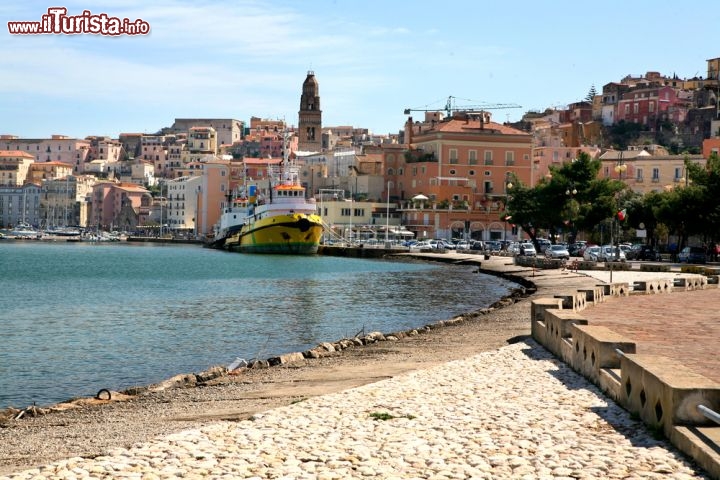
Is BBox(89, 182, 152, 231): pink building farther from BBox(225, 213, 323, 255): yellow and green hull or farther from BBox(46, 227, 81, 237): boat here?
BBox(225, 213, 323, 255): yellow and green hull

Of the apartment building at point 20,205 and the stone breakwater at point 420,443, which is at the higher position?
the apartment building at point 20,205

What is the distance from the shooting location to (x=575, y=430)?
1097 cm

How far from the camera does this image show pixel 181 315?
34.2 m

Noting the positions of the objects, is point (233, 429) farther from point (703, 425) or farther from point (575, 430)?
point (703, 425)

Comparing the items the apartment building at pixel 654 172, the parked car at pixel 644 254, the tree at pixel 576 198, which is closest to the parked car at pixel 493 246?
the apartment building at pixel 654 172

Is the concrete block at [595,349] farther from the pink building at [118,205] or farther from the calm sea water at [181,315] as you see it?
the pink building at [118,205]

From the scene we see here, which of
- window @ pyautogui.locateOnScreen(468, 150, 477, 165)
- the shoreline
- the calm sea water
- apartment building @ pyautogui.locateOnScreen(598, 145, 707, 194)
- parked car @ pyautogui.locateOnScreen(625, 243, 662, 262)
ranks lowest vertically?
the calm sea water

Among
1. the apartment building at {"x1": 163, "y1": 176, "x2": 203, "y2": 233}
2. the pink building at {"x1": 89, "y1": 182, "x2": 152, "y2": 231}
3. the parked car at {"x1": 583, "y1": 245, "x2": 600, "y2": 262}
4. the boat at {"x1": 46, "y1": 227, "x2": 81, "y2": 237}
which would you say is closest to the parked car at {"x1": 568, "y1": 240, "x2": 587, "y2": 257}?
the parked car at {"x1": 583, "y1": 245, "x2": 600, "y2": 262}

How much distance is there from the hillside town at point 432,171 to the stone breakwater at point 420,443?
42.7 metres

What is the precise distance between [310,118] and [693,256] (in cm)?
13467

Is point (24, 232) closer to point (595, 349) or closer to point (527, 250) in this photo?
point (527, 250)

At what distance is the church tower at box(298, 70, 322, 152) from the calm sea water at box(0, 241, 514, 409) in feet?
384

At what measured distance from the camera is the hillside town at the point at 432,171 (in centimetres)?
10369

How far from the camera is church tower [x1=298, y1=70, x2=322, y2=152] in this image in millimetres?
183500
